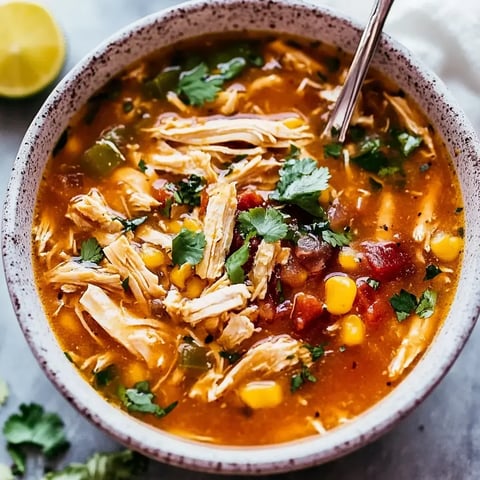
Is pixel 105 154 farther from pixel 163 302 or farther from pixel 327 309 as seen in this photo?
pixel 327 309

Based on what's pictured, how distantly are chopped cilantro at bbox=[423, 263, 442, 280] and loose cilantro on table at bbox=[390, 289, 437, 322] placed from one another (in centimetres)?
9

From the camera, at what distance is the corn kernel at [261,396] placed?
3.94 m

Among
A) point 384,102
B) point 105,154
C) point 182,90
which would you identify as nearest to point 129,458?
point 105,154

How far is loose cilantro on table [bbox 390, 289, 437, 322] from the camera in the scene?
13.4 feet

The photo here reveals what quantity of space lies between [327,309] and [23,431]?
147cm

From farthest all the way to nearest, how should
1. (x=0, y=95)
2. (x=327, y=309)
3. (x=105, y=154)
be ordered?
1. (x=0, y=95)
2. (x=105, y=154)
3. (x=327, y=309)

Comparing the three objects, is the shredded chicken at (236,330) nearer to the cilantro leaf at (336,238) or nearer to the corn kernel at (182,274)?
the corn kernel at (182,274)

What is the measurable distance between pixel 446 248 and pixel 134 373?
1.41 metres

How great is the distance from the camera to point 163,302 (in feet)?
13.4

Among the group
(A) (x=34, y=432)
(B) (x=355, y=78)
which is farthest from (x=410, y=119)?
(A) (x=34, y=432)

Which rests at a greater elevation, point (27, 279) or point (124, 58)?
point (124, 58)

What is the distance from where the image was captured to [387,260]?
4152 mm

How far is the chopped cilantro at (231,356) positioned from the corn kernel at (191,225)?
0.54 m

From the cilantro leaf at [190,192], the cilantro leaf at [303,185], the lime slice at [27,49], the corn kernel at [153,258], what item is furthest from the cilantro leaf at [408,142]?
the lime slice at [27,49]
